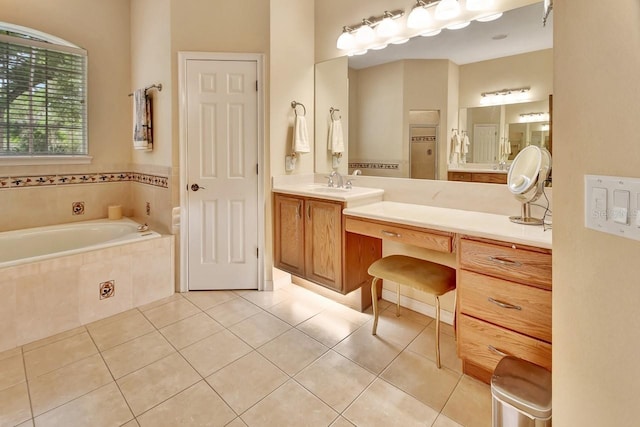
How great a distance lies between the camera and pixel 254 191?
2922mm

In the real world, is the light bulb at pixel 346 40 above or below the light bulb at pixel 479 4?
above

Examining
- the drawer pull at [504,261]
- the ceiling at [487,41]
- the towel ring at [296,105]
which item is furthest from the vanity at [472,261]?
the ceiling at [487,41]

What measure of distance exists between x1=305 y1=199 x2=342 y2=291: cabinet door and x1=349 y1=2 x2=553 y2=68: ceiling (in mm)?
1266

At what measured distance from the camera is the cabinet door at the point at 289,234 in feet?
8.84

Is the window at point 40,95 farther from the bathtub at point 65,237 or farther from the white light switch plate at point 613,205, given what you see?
the white light switch plate at point 613,205

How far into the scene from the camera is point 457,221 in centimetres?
190

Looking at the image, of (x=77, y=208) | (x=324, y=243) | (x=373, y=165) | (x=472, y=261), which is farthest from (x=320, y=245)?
(x=77, y=208)

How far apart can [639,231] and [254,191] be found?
2578 mm

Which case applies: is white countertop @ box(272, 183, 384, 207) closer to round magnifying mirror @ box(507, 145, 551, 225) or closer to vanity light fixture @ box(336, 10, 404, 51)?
round magnifying mirror @ box(507, 145, 551, 225)

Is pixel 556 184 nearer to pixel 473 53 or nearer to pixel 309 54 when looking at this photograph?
pixel 473 53

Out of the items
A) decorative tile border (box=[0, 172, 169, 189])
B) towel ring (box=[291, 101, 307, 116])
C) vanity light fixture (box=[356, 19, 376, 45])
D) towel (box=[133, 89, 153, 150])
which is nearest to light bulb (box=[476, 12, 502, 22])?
vanity light fixture (box=[356, 19, 376, 45])

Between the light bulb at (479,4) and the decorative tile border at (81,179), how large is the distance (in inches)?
103

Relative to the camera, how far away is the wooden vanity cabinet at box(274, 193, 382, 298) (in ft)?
7.93

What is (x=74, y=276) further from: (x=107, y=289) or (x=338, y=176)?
(x=338, y=176)
